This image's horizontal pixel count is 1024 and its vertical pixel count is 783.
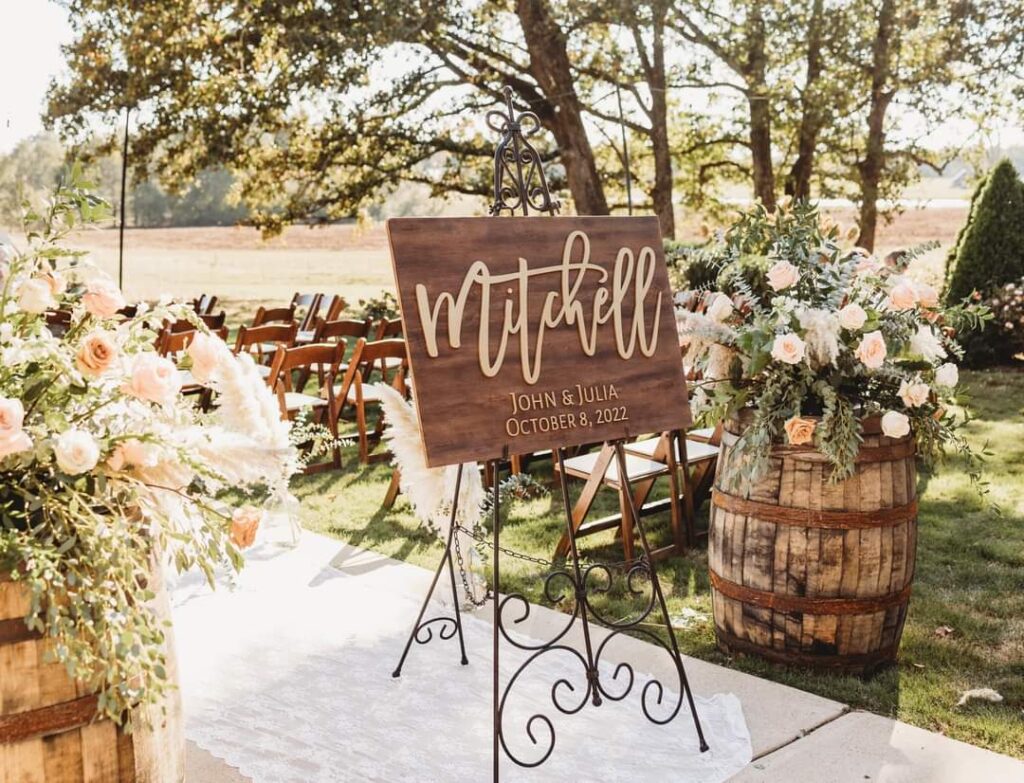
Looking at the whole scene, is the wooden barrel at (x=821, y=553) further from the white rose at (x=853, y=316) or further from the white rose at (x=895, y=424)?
the white rose at (x=853, y=316)

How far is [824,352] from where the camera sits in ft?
12.3

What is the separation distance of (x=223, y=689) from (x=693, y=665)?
1.81 metres

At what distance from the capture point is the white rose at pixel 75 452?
6.44ft

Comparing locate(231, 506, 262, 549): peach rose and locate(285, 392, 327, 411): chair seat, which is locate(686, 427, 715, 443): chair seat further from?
locate(231, 506, 262, 549): peach rose

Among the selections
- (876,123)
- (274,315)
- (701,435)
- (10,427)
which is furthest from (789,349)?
(876,123)

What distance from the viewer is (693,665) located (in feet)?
13.3

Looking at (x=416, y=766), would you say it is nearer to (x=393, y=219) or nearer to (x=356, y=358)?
(x=393, y=219)

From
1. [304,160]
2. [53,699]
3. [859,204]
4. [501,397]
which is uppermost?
[304,160]

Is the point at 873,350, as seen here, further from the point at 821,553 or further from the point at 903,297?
the point at 821,553

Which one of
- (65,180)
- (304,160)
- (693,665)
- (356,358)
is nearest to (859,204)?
(304,160)

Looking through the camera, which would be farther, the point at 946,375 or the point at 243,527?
the point at 946,375

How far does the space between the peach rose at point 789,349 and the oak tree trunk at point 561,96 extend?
12.8 m

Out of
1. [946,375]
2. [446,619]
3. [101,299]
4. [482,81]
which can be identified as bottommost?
[446,619]

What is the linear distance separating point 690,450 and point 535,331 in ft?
9.90
